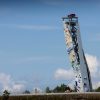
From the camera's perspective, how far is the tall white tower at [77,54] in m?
68.7

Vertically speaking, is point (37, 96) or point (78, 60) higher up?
point (78, 60)

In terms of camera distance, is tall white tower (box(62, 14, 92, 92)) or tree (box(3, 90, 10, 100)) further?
tall white tower (box(62, 14, 92, 92))

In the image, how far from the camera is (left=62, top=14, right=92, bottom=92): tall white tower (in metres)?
68.7

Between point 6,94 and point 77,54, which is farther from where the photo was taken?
point 77,54

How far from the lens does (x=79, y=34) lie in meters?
70.4

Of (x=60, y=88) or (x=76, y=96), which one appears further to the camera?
(x=60, y=88)

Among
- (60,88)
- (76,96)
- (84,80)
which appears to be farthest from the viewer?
(60,88)

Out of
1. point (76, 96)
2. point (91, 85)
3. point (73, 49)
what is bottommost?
point (76, 96)

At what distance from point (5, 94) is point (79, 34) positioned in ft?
74.3

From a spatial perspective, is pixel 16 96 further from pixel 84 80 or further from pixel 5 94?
pixel 84 80

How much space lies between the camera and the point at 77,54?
70250 millimetres

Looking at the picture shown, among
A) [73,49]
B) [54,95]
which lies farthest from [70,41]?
[54,95]

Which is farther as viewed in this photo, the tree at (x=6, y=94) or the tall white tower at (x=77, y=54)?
the tall white tower at (x=77, y=54)

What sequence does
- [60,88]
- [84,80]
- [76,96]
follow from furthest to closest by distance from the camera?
[60,88] → [84,80] → [76,96]
